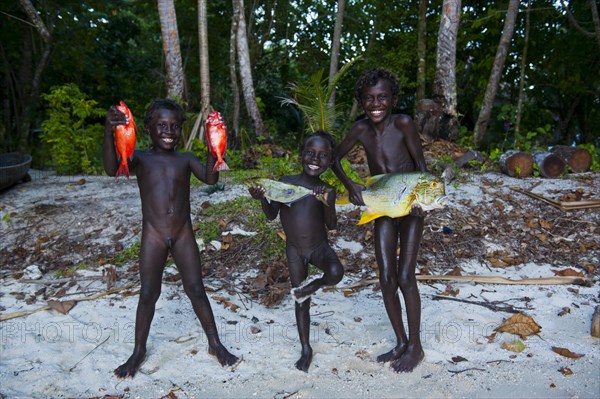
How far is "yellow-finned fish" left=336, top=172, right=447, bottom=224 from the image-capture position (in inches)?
115

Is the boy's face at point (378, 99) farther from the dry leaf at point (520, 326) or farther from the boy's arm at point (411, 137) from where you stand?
the dry leaf at point (520, 326)

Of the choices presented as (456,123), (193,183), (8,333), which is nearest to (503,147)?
(456,123)

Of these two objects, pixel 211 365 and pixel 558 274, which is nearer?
pixel 211 365

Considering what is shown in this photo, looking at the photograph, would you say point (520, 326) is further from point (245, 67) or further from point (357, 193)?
point (245, 67)

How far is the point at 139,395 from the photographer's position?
3.14 meters

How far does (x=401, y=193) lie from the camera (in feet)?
9.71

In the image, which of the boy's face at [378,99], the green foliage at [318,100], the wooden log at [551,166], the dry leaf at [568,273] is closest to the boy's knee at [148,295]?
the boy's face at [378,99]

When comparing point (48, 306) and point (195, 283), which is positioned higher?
point (195, 283)

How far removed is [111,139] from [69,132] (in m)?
6.71

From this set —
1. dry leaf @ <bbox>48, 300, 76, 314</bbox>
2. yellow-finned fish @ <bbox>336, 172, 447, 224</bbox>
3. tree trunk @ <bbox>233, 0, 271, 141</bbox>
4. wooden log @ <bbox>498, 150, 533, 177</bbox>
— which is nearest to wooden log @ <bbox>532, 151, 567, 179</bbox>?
wooden log @ <bbox>498, 150, 533, 177</bbox>

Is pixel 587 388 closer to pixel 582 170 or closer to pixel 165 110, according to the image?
pixel 165 110

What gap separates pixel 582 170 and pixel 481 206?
2515 millimetres

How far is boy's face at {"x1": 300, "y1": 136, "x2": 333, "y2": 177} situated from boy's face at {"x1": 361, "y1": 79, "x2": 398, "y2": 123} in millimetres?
372

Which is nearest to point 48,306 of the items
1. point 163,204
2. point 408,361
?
point 163,204
